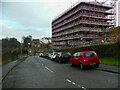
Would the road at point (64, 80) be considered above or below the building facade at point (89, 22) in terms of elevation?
below

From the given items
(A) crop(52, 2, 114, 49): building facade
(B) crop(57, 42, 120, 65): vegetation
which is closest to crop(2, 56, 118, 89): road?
(B) crop(57, 42, 120, 65): vegetation

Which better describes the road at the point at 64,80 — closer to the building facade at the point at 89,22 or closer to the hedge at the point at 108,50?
the hedge at the point at 108,50

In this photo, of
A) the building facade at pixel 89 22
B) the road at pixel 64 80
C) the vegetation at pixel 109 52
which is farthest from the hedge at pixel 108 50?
the building facade at pixel 89 22

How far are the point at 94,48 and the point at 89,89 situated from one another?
17.6 m

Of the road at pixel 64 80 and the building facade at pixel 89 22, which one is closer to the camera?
the road at pixel 64 80

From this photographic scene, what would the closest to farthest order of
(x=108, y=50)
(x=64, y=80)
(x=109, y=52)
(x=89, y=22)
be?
1. (x=64, y=80)
2. (x=109, y=52)
3. (x=108, y=50)
4. (x=89, y=22)

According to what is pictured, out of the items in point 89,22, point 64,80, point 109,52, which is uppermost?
point 89,22

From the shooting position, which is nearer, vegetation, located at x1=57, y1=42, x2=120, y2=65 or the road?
the road

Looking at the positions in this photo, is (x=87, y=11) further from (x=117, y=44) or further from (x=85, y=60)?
(x=85, y=60)

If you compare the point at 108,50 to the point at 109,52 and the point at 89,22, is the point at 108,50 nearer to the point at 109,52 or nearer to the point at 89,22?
the point at 109,52

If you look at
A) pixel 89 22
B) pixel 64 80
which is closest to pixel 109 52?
pixel 64 80

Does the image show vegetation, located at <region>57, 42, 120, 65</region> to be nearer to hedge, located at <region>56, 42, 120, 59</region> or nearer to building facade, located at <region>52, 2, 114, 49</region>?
hedge, located at <region>56, 42, 120, 59</region>

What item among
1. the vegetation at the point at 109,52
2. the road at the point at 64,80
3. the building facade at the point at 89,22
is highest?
the building facade at the point at 89,22

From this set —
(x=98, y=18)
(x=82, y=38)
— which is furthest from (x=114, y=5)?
(x=82, y=38)
